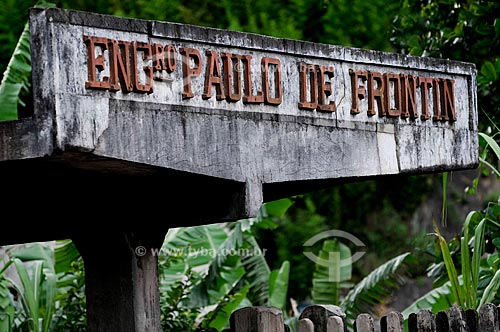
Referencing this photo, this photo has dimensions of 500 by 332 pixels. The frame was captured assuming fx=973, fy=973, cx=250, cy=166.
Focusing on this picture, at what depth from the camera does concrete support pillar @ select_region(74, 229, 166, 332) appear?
4.10m

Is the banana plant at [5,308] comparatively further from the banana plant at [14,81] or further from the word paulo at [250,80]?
the word paulo at [250,80]

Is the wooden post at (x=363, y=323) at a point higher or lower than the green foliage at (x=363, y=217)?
lower

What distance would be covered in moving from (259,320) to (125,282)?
67cm

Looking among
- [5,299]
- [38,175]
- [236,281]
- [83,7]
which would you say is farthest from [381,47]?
[38,175]

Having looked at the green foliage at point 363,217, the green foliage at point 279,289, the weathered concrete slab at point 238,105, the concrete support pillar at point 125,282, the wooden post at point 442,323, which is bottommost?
the wooden post at point 442,323

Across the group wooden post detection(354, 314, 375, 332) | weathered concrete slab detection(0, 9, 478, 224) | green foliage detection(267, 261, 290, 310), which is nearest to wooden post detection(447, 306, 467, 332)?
wooden post detection(354, 314, 375, 332)

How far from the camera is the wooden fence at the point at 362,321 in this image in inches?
149

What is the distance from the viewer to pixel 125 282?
13.5ft

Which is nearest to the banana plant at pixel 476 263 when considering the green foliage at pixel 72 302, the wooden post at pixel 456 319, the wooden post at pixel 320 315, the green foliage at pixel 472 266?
the green foliage at pixel 472 266

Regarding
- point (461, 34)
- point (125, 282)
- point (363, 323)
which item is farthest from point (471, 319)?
point (461, 34)

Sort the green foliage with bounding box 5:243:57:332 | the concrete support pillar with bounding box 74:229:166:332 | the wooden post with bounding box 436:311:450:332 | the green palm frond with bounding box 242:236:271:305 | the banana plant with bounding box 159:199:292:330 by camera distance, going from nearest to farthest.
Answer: the concrete support pillar with bounding box 74:229:166:332 → the wooden post with bounding box 436:311:450:332 → the green foliage with bounding box 5:243:57:332 → the banana plant with bounding box 159:199:292:330 → the green palm frond with bounding box 242:236:271:305

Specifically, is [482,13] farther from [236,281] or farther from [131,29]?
[131,29]

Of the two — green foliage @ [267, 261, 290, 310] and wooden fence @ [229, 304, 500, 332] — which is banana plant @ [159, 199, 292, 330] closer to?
green foliage @ [267, 261, 290, 310]

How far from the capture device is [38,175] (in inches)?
140
